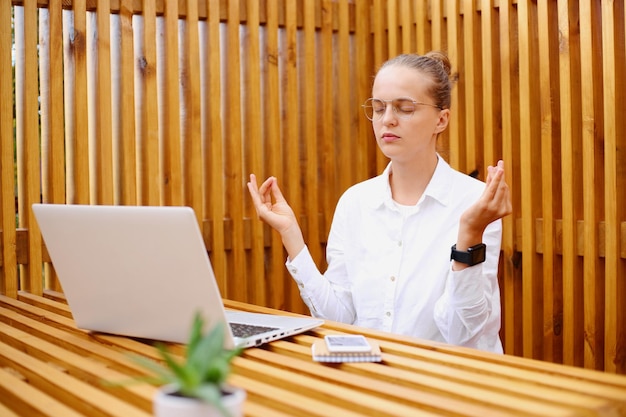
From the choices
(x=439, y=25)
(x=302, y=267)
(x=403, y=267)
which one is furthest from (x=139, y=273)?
(x=439, y=25)

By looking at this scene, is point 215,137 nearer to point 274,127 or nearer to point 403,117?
point 274,127

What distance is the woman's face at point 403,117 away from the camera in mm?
2461

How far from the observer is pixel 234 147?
3449mm

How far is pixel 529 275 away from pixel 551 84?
2.53 feet

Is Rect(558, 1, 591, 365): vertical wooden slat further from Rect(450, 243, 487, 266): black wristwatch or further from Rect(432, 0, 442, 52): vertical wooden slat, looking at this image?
Rect(450, 243, 487, 266): black wristwatch

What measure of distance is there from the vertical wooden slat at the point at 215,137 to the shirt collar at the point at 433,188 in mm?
947

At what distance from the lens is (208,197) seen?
136 inches

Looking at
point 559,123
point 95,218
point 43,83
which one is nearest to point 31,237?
point 43,83

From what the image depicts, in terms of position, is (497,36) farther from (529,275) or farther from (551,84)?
(529,275)

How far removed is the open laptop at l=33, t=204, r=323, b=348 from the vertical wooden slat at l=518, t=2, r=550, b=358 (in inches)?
57.9

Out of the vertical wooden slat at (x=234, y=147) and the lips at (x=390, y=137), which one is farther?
the vertical wooden slat at (x=234, y=147)

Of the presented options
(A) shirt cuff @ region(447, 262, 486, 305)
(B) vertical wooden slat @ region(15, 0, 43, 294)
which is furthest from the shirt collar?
(B) vertical wooden slat @ region(15, 0, 43, 294)

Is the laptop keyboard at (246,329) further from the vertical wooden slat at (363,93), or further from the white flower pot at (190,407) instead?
the vertical wooden slat at (363,93)

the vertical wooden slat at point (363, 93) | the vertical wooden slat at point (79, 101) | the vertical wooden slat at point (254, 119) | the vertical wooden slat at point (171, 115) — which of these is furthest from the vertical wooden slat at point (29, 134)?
the vertical wooden slat at point (363, 93)
